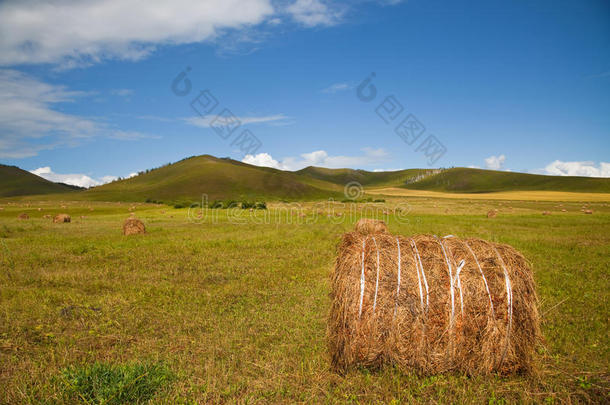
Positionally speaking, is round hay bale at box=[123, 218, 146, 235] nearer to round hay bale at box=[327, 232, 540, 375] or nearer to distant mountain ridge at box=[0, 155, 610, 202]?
round hay bale at box=[327, 232, 540, 375]

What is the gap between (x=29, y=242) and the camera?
17031 millimetres

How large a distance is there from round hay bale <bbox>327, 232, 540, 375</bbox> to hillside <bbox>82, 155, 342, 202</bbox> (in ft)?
361

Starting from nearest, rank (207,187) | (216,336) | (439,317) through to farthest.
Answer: (439,317) → (216,336) → (207,187)

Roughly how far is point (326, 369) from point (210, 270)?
7652mm

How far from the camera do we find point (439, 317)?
18.1 ft

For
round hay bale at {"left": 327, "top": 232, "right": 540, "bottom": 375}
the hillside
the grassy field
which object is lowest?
the grassy field

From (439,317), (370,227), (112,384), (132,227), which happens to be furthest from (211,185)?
(439,317)

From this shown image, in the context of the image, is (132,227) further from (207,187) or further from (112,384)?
(207,187)

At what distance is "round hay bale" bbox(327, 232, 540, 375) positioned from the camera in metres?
5.43

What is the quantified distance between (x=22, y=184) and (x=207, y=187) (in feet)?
381

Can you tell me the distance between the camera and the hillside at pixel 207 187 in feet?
403

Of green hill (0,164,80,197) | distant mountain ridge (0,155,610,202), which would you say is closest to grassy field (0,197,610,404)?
distant mountain ridge (0,155,610,202)

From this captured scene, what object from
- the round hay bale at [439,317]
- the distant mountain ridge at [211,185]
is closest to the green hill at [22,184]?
the distant mountain ridge at [211,185]

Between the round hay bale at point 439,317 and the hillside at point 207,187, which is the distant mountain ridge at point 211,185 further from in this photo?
the round hay bale at point 439,317
